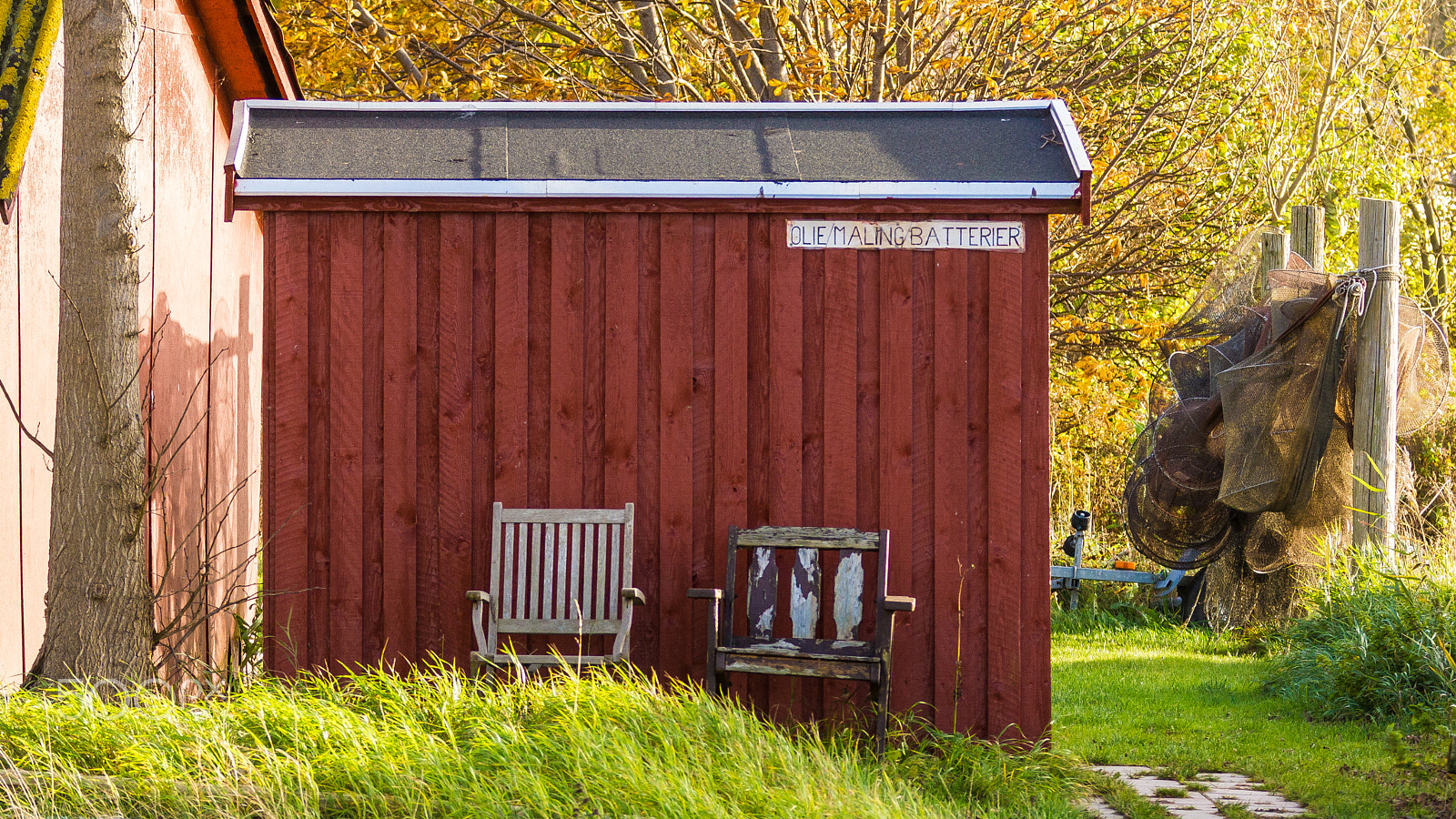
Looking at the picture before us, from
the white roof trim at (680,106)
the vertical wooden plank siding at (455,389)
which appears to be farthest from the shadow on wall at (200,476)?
the white roof trim at (680,106)

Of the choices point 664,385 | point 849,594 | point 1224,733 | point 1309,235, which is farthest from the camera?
point 1309,235

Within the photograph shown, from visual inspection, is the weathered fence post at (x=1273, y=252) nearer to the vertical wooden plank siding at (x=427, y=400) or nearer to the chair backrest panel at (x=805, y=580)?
the chair backrest panel at (x=805, y=580)

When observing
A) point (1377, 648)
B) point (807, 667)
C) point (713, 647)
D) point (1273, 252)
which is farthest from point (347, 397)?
point (1273, 252)

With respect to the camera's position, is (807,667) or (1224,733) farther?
(1224,733)

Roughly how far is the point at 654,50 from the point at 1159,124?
13.6 ft

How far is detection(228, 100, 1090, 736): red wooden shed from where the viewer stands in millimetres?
5449

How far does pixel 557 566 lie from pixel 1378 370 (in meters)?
5.32

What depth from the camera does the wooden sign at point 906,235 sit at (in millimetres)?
5453

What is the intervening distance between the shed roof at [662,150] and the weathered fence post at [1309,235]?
14.4 feet

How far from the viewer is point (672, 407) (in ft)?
18.1

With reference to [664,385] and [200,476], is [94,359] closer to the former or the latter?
[664,385]

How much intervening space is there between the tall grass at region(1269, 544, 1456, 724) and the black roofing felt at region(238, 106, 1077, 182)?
2.99m

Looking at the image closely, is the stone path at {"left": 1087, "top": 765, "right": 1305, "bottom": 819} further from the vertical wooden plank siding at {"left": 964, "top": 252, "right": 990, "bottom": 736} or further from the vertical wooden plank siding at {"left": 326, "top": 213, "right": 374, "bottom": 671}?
the vertical wooden plank siding at {"left": 326, "top": 213, "right": 374, "bottom": 671}

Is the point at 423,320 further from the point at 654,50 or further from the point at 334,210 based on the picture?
the point at 654,50
